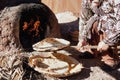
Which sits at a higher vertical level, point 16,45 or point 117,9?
point 117,9

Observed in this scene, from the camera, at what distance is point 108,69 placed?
17.7 ft

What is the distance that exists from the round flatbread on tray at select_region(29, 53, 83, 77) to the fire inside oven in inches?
22.8

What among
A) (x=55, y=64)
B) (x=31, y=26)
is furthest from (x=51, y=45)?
(x=31, y=26)

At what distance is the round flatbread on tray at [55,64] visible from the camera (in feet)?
16.5

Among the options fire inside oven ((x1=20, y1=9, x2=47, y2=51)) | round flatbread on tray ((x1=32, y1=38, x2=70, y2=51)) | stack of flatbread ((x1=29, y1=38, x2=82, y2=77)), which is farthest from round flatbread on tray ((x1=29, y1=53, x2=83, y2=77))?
fire inside oven ((x1=20, y1=9, x2=47, y2=51))

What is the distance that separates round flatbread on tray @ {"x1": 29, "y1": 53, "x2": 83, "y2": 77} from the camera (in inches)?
198

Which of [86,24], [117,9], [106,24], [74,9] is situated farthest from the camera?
[74,9]

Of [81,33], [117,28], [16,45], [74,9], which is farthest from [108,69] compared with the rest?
[74,9]

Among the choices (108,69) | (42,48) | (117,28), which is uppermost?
(117,28)

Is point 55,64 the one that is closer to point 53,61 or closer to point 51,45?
point 53,61

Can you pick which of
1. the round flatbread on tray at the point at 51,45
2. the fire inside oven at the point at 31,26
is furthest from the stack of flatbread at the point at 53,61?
the fire inside oven at the point at 31,26

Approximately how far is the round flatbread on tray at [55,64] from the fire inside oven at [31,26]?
22.8 inches

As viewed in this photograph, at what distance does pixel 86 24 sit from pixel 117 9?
0.79 metres

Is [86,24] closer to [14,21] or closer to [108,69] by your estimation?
[108,69]
